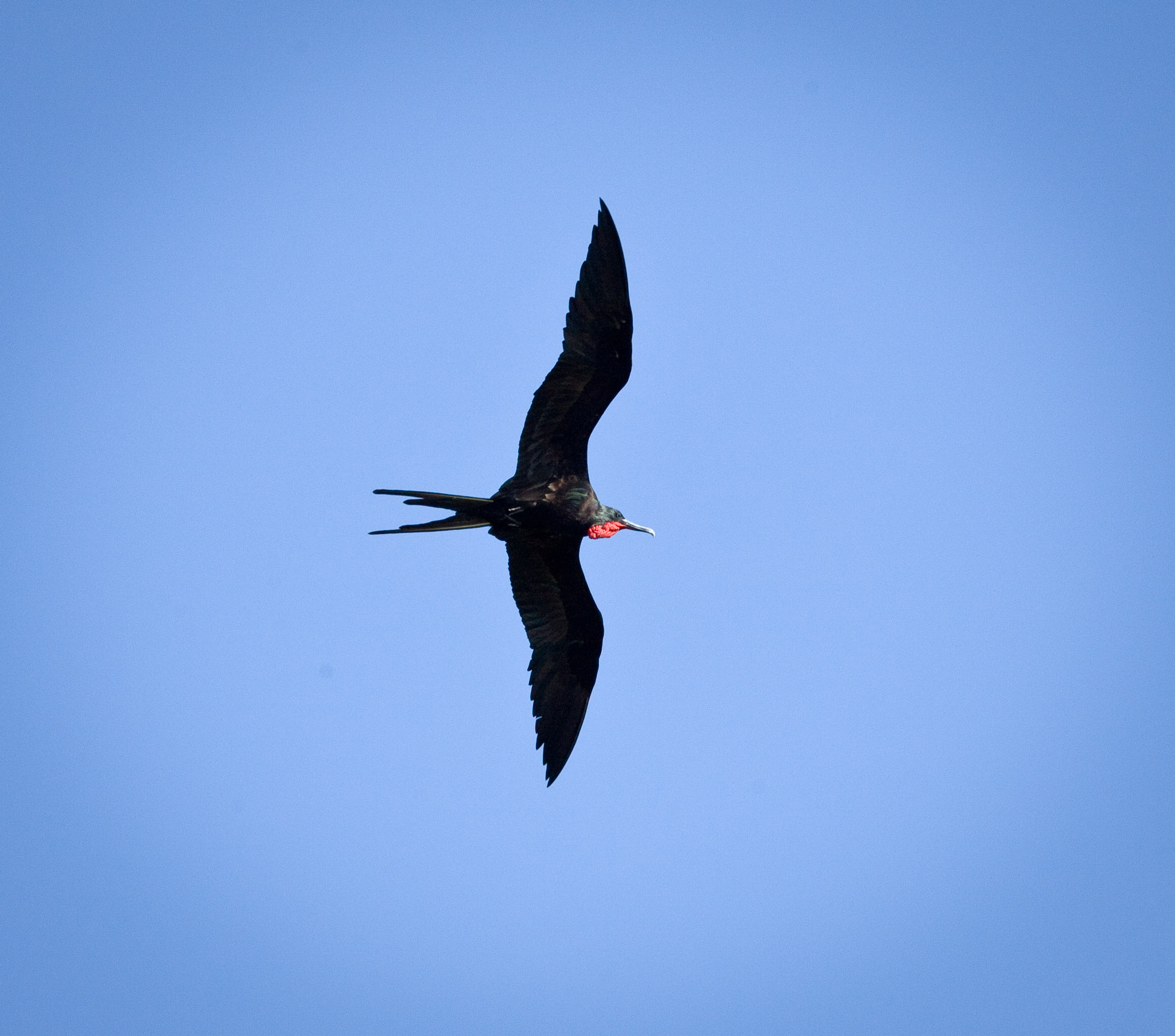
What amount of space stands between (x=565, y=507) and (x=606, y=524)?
0.35 m

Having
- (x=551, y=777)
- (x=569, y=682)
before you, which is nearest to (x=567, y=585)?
(x=569, y=682)

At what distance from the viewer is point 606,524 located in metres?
9.76

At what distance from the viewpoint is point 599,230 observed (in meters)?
9.11

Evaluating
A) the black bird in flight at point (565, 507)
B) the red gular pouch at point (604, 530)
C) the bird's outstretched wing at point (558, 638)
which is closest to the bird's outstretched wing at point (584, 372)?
the black bird in flight at point (565, 507)

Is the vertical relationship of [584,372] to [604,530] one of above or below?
above

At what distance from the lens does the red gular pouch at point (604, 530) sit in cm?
974

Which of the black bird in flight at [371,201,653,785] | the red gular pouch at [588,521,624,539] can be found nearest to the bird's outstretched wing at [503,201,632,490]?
the black bird in flight at [371,201,653,785]

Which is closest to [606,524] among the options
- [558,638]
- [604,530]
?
[604,530]

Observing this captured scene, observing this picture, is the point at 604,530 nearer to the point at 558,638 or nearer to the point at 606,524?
the point at 606,524

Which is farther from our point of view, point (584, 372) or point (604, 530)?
point (604, 530)

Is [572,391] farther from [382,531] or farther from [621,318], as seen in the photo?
[382,531]

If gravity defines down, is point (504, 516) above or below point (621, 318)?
below

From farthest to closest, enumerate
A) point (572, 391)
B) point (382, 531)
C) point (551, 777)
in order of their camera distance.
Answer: point (551, 777) → point (572, 391) → point (382, 531)

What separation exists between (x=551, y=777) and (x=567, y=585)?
4.78 feet
